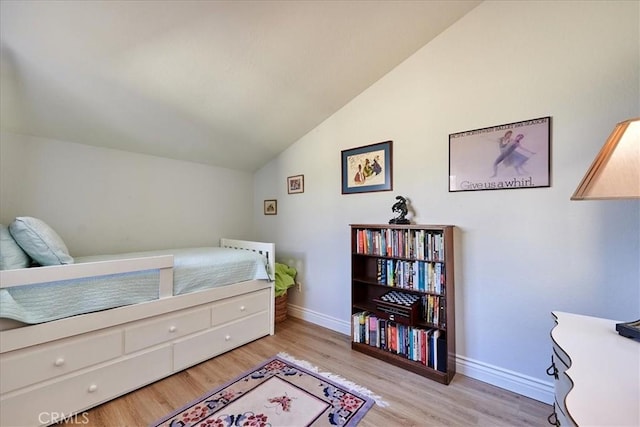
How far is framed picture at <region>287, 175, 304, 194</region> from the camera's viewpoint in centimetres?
305

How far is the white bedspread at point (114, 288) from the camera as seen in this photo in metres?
1.39

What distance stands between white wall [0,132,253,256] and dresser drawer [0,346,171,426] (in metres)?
1.23

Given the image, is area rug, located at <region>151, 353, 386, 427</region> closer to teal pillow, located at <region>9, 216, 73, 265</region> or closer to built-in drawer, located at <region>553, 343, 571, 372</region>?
built-in drawer, located at <region>553, 343, 571, 372</region>

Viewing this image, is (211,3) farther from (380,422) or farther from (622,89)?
(380,422)

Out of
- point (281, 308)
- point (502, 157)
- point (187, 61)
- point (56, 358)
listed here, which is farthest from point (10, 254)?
point (502, 157)

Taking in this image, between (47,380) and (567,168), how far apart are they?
10.7 feet

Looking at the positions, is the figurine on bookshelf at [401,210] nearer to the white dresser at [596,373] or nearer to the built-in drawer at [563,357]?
the white dresser at [596,373]

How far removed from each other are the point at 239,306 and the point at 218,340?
0.31 m

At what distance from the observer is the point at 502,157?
5.99ft

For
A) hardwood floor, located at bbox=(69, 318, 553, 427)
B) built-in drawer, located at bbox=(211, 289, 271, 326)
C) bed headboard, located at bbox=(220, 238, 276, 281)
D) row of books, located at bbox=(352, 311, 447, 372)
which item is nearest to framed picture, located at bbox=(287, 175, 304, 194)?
bed headboard, located at bbox=(220, 238, 276, 281)

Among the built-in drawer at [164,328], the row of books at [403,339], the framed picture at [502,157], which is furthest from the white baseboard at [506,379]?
the built-in drawer at [164,328]

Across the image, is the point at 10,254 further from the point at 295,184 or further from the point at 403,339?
the point at 403,339

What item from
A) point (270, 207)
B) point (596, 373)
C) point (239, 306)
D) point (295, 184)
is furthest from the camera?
point (270, 207)

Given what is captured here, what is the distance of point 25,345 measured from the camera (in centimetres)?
139
